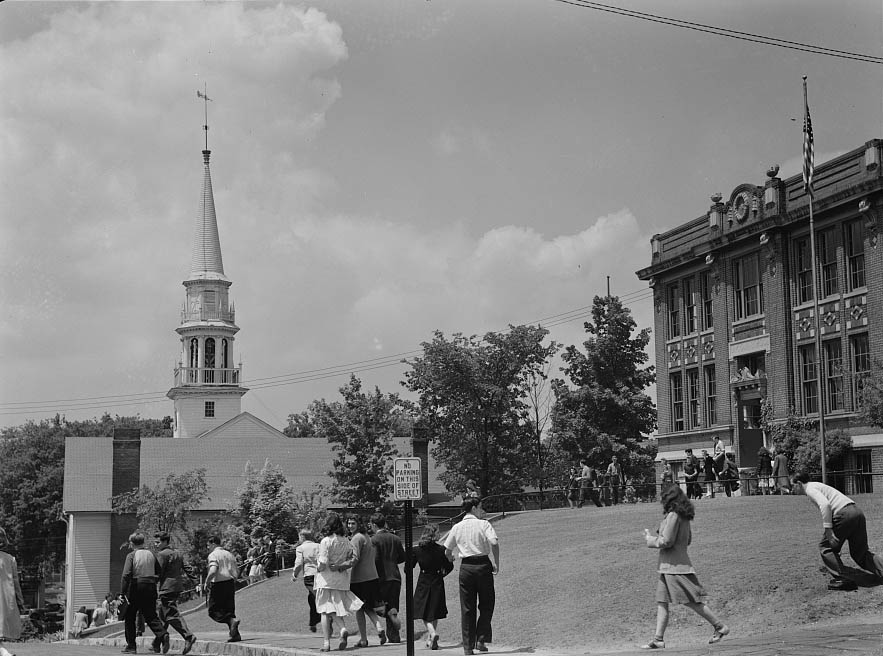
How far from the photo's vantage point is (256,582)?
1455 inches

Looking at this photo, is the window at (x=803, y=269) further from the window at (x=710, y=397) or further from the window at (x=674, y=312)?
the window at (x=674, y=312)

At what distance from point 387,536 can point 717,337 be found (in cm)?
3096

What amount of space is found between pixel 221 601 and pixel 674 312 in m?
34.8

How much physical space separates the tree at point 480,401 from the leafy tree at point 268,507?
8.26m

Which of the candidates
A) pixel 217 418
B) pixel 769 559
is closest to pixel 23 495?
pixel 217 418

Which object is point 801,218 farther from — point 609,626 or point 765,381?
point 609,626

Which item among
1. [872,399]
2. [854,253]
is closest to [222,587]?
[872,399]

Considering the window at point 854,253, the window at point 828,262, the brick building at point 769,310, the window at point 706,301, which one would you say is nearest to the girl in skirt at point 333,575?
Result: the brick building at point 769,310

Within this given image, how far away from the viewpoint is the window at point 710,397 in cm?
4756

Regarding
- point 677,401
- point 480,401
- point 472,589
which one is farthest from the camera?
point 480,401

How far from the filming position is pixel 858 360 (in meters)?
39.9

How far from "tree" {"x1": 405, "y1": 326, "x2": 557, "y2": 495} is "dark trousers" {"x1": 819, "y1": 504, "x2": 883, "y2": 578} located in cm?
4460

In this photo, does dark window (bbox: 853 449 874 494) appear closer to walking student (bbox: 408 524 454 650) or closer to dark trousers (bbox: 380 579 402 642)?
dark trousers (bbox: 380 579 402 642)

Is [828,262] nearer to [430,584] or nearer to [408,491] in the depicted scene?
[430,584]
